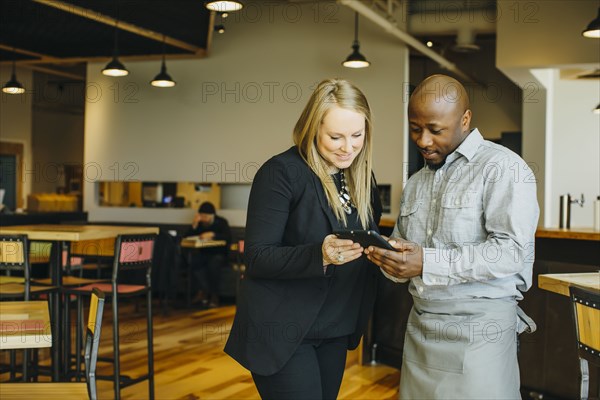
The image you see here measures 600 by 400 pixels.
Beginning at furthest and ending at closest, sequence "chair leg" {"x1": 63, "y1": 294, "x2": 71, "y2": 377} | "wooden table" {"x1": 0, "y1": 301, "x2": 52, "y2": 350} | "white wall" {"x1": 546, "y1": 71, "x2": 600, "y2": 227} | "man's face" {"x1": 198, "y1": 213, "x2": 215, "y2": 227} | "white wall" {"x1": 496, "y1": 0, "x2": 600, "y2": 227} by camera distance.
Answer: "white wall" {"x1": 546, "y1": 71, "x2": 600, "y2": 227} < "man's face" {"x1": 198, "y1": 213, "x2": 215, "y2": 227} < "white wall" {"x1": 496, "y1": 0, "x2": 600, "y2": 227} < "chair leg" {"x1": 63, "y1": 294, "x2": 71, "y2": 377} < "wooden table" {"x1": 0, "y1": 301, "x2": 52, "y2": 350}

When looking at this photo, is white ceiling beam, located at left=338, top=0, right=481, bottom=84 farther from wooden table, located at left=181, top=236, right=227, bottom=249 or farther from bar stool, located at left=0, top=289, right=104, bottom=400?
bar stool, located at left=0, top=289, right=104, bottom=400

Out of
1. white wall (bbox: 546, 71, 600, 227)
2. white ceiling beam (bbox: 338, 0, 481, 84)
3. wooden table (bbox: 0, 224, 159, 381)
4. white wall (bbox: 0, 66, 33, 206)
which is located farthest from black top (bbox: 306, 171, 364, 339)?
white wall (bbox: 0, 66, 33, 206)

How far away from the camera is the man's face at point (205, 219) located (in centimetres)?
895

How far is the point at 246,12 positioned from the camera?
948 cm

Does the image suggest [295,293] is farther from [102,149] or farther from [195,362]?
[102,149]

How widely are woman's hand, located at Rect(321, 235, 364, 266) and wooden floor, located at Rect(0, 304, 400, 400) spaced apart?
3.14 metres

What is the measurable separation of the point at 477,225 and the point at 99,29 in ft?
23.7

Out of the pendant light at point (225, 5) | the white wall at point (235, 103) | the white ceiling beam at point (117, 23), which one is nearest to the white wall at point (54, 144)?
the white wall at point (235, 103)

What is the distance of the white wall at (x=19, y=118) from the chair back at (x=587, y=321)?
13.0 meters

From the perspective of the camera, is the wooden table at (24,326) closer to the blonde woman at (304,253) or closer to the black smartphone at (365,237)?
the blonde woman at (304,253)

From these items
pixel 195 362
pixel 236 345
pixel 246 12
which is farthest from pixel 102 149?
pixel 236 345

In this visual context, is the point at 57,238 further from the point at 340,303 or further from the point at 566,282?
the point at 566,282

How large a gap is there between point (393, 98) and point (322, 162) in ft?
22.6

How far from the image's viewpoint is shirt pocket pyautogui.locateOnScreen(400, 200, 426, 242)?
6.53ft
